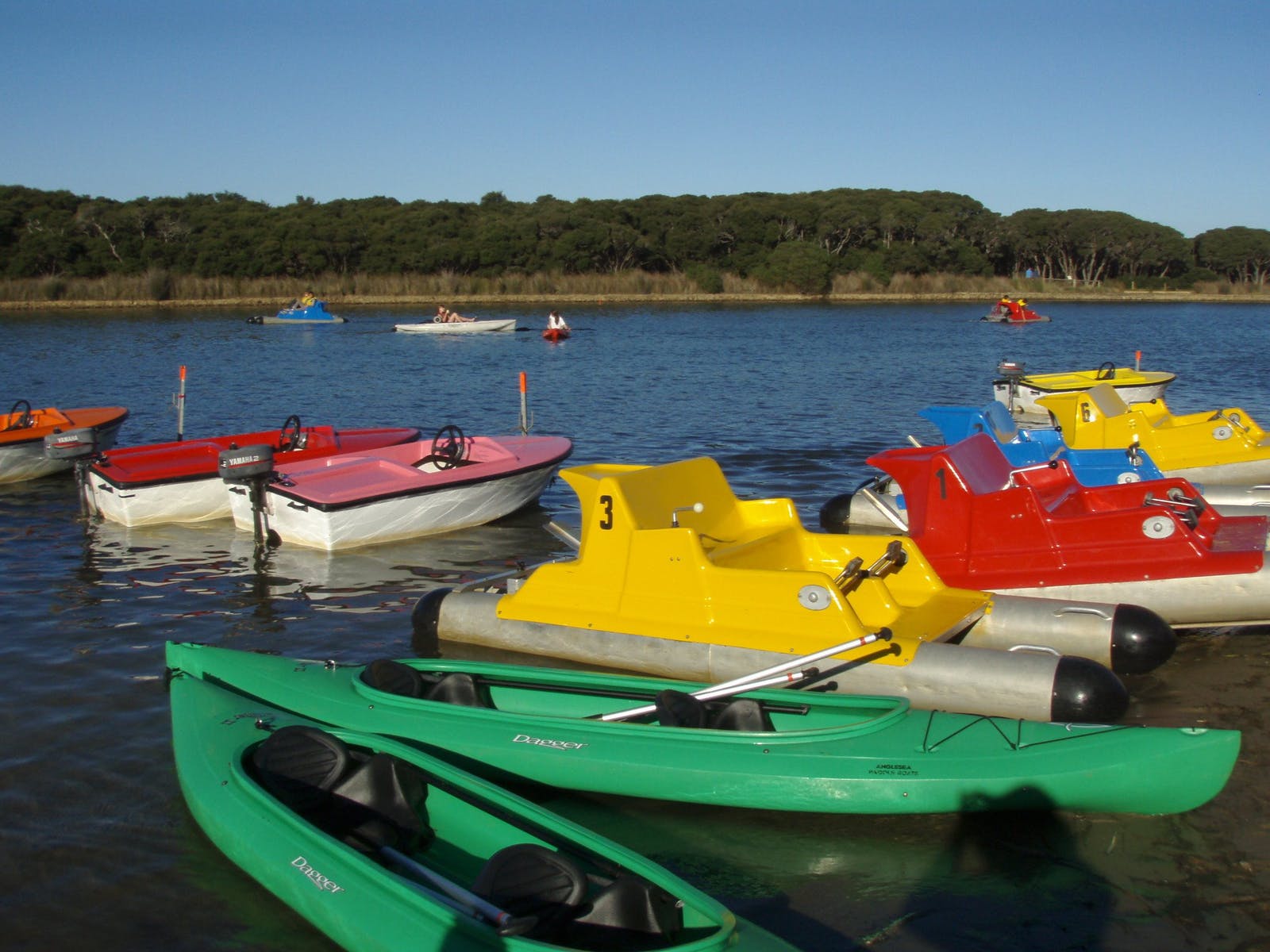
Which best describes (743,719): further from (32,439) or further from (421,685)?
(32,439)

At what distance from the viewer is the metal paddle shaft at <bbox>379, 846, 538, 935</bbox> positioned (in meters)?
4.77

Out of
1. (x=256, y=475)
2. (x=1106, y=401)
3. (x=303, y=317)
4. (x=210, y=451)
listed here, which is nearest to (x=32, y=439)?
(x=210, y=451)

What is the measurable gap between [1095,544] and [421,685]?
586 cm

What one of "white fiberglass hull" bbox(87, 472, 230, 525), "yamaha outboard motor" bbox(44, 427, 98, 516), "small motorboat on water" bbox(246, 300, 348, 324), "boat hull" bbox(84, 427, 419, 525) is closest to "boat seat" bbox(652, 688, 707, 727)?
"boat hull" bbox(84, 427, 419, 525)

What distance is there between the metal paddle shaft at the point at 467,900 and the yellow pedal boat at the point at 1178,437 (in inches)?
467

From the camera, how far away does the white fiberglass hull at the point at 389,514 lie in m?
13.3

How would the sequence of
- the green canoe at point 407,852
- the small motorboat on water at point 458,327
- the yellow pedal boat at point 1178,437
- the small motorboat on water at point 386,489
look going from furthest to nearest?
the small motorboat on water at point 458,327, the yellow pedal boat at point 1178,437, the small motorboat on water at point 386,489, the green canoe at point 407,852

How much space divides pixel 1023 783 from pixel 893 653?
5.40 ft

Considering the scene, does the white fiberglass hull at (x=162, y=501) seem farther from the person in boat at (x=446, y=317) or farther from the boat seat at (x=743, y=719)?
the person in boat at (x=446, y=317)

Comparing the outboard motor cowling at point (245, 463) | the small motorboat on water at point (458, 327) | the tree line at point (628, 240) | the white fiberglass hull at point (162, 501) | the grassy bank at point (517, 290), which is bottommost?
the white fiberglass hull at point (162, 501)

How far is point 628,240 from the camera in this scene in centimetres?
8612

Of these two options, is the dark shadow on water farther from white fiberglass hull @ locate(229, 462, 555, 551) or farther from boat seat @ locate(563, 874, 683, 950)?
white fiberglass hull @ locate(229, 462, 555, 551)

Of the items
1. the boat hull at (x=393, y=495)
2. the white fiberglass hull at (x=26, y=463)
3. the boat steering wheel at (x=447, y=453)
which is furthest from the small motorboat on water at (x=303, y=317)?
the boat steering wheel at (x=447, y=453)

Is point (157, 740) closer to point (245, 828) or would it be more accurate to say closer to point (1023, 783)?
point (245, 828)
